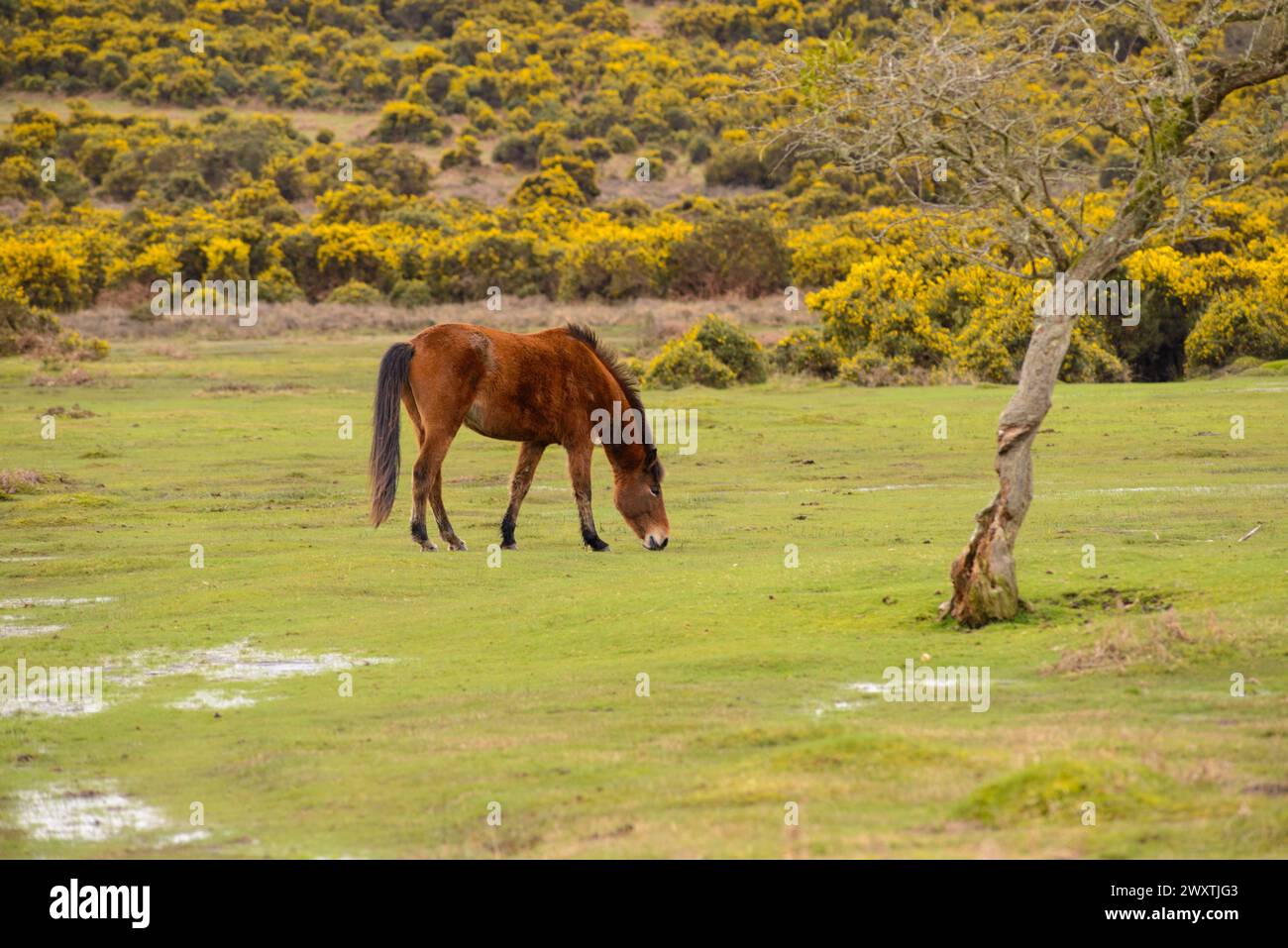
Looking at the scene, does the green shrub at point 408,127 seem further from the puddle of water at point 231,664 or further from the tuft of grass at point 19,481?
the puddle of water at point 231,664

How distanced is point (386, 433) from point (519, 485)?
164 cm

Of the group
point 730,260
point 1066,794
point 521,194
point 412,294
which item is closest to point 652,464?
point 1066,794

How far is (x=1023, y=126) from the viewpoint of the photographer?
40.5 ft

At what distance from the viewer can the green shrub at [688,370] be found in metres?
35.7

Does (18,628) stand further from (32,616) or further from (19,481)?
(19,481)

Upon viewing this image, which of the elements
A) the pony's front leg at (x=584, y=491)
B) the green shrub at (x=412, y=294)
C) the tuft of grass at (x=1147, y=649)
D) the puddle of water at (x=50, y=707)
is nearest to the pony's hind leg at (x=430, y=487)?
the pony's front leg at (x=584, y=491)

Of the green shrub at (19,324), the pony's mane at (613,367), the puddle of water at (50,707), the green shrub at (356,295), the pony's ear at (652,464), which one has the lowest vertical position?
the puddle of water at (50,707)

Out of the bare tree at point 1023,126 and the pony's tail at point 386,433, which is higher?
the bare tree at point 1023,126

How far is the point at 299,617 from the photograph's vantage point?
45.0ft

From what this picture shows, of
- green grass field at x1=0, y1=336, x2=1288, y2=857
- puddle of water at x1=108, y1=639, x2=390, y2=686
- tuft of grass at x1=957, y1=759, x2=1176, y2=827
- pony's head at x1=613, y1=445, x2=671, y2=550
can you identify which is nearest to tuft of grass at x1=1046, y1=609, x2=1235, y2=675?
green grass field at x1=0, y1=336, x2=1288, y2=857

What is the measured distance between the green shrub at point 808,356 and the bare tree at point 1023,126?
24518 millimetres

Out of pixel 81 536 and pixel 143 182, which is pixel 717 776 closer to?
pixel 81 536

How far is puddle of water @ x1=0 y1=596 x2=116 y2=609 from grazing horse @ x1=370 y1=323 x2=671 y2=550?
2.89 meters
